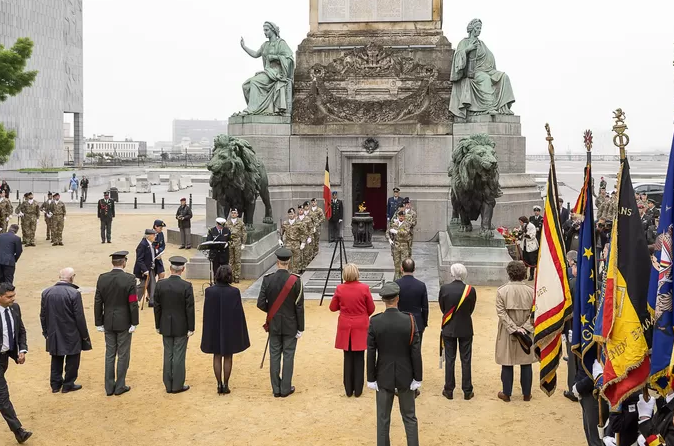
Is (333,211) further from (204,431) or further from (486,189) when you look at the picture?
A: (204,431)

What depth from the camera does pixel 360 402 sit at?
8.75m

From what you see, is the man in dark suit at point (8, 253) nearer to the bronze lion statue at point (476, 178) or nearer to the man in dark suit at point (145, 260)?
the man in dark suit at point (145, 260)

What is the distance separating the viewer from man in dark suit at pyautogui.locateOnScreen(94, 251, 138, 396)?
8.95 meters

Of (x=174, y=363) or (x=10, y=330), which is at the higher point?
(x=10, y=330)

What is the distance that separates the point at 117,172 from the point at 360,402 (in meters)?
58.3

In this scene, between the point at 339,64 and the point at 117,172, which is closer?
the point at 339,64

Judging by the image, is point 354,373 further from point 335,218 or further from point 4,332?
point 335,218

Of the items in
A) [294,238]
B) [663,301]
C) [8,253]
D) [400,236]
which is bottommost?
[8,253]

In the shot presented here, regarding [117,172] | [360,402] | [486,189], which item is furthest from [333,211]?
[117,172]

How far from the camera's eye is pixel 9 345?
24.7 feet

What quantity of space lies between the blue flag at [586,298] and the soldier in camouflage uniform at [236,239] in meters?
9.63

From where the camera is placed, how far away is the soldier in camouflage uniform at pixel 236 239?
15.6m

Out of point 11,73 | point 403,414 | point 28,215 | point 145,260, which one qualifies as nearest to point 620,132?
point 403,414

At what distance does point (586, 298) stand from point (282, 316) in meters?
3.62
